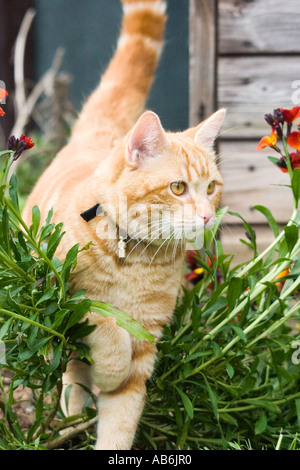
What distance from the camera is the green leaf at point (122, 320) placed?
3.98ft

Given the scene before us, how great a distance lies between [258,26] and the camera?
90.4 inches

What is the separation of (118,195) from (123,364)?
0.40 meters

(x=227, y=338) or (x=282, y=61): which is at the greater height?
(x=282, y=61)

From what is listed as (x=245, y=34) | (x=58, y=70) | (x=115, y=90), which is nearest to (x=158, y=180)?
(x=115, y=90)

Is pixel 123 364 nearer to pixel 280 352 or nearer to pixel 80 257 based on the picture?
pixel 80 257

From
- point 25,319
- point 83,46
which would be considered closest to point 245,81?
point 25,319

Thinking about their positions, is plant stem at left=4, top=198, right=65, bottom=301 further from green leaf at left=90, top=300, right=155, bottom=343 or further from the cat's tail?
the cat's tail

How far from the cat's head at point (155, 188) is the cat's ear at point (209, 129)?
11 centimetres

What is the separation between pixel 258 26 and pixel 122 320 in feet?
5.16

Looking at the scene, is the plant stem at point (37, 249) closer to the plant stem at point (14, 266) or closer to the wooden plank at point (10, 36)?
the plant stem at point (14, 266)

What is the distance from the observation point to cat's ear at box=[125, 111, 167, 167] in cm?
128

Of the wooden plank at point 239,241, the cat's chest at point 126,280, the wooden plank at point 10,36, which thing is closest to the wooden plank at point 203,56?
the wooden plank at point 239,241

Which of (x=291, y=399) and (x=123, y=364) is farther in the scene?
(x=291, y=399)

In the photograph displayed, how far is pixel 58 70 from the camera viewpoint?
4230mm
